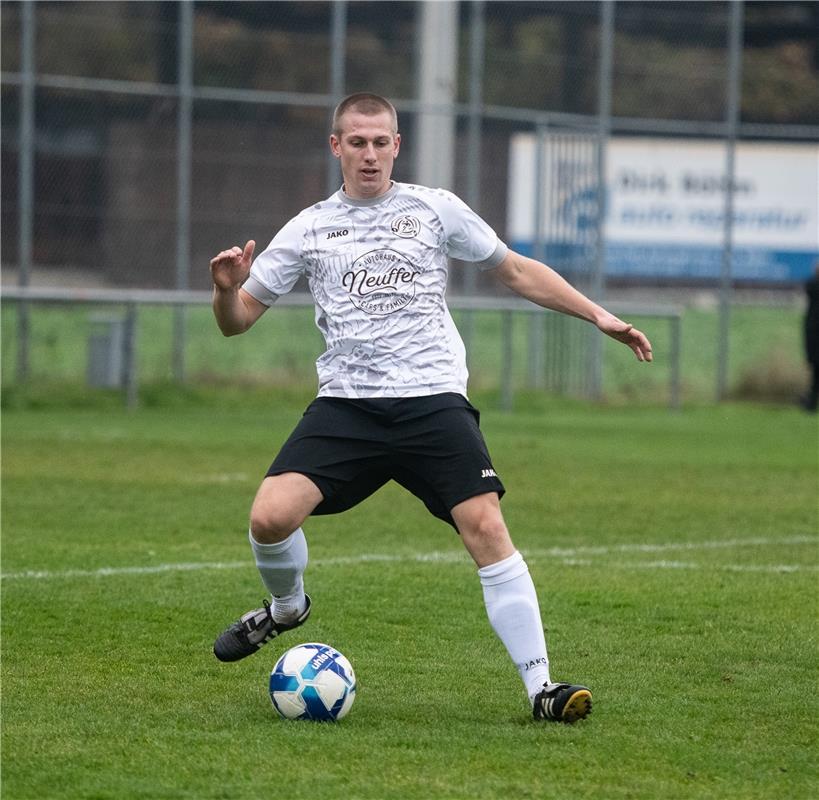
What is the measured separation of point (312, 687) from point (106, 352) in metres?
13.5

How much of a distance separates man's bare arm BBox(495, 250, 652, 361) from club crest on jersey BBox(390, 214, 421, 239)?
34 cm

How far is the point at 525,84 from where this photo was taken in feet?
73.4

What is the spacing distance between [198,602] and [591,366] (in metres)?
15.0

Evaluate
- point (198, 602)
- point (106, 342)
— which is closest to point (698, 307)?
point (106, 342)

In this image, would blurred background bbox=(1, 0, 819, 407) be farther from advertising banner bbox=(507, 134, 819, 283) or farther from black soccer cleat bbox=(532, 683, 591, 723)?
black soccer cleat bbox=(532, 683, 591, 723)

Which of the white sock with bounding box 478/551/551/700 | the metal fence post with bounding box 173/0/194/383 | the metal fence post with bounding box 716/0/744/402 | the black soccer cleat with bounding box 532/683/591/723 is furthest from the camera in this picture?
the metal fence post with bounding box 716/0/744/402

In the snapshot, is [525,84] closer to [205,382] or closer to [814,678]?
[205,382]

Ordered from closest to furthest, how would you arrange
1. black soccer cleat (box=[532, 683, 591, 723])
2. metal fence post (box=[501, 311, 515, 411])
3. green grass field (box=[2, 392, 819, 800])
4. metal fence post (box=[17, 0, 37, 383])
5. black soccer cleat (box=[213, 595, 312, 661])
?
green grass field (box=[2, 392, 819, 800]), black soccer cleat (box=[532, 683, 591, 723]), black soccer cleat (box=[213, 595, 312, 661]), metal fence post (box=[17, 0, 37, 383]), metal fence post (box=[501, 311, 515, 411])

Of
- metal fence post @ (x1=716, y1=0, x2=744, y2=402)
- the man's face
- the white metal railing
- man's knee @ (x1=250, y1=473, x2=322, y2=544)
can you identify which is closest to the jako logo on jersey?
the man's face

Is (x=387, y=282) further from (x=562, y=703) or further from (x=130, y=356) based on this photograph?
(x=130, y=356)

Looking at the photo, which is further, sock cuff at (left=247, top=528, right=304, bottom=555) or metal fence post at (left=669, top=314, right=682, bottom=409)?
metal fence post at (left=669, top=314, right=682, bottom=409)

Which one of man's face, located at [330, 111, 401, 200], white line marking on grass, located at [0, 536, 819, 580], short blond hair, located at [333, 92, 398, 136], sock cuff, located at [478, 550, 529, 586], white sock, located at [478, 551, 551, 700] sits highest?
short blond hair, located at [333, 92, 398, 136]

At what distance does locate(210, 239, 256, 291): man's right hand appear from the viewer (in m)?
5.43

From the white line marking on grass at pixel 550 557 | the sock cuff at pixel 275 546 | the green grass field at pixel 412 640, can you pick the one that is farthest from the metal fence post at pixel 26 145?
the sock cuff at pixel 275 546
